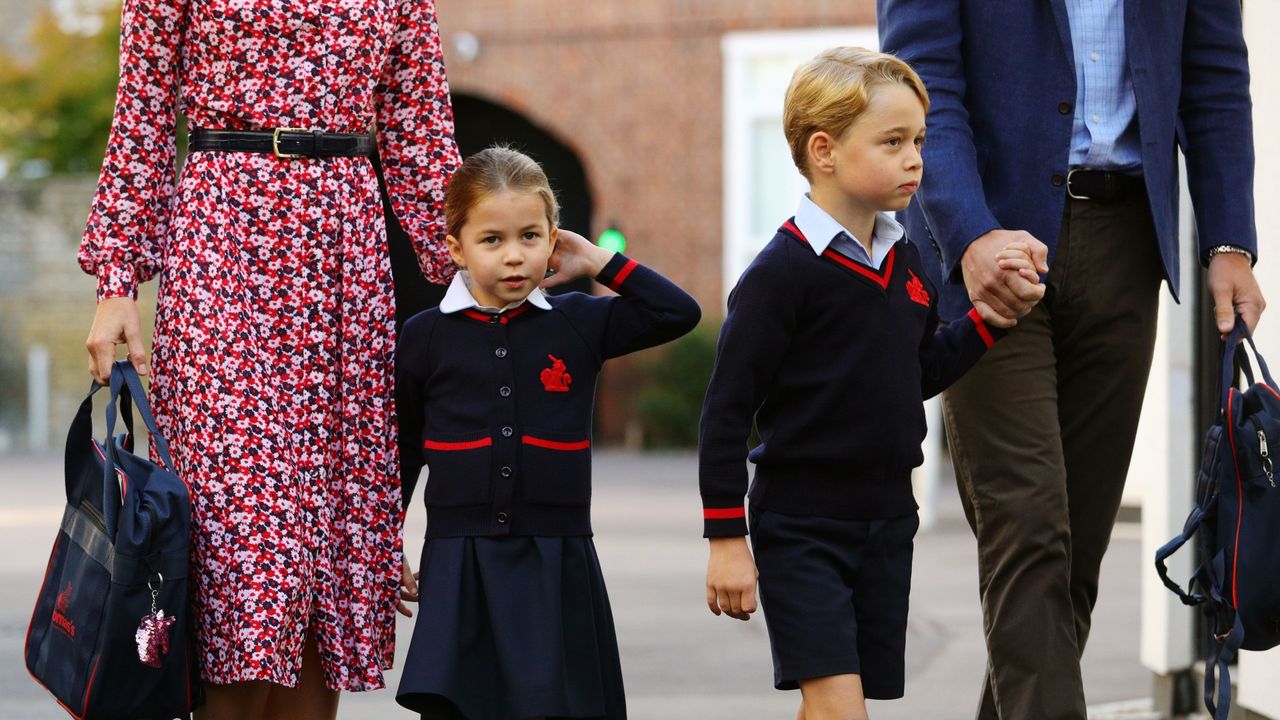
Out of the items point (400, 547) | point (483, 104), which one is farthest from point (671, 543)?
point (483, 104)

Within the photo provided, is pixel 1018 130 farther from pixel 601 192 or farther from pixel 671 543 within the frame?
pixel 601 192

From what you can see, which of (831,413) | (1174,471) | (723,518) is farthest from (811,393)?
(1174,471)

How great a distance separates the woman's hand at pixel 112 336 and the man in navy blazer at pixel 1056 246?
1.47m

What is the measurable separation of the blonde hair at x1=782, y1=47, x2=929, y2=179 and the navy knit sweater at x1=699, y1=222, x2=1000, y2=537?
18 centimetres

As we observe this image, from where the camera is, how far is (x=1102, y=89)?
143 inches

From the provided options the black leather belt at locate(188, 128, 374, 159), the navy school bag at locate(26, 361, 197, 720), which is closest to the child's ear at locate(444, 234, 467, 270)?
the black leather belt at locate(188, 128, 374, 159)

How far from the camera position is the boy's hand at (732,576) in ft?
10.7

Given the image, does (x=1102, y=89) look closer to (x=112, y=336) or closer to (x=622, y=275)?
(x=622, y=275)

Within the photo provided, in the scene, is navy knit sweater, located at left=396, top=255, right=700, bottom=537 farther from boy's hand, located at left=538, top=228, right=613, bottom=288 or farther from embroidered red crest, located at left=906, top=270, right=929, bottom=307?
embroidered red crest, located at left=906, top=270, right=929, bottom=307

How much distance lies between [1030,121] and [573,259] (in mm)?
904

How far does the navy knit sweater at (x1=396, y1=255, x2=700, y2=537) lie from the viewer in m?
3.50

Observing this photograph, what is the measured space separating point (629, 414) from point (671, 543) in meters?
8.73

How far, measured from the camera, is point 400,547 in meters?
3.75

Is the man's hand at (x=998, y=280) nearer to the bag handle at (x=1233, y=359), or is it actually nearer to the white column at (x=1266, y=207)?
the bag handle at (x=1233, y=359)
